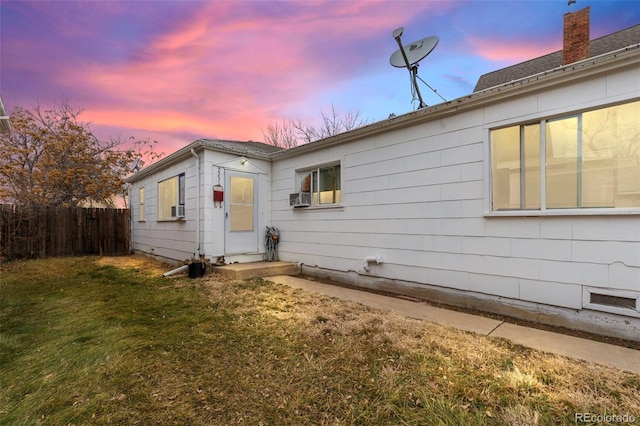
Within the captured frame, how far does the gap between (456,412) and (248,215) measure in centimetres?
630

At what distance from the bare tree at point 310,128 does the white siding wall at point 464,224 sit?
40.1 feet

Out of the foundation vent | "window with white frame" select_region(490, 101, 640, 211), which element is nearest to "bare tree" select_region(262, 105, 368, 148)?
"window with white frame" select_region(490, 101, 640, 211)

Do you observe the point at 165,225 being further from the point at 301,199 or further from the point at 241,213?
the point at 301,199

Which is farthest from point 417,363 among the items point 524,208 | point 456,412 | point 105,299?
point 105,299

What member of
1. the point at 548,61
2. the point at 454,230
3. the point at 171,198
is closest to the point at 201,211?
the point at 171,198

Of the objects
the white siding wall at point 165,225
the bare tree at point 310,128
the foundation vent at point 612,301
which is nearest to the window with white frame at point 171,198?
the white siding wall at point 165,225

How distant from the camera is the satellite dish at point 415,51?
17.6 ft

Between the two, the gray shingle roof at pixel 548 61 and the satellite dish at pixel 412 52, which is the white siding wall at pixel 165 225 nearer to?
the satellite dish at pixel 412 52

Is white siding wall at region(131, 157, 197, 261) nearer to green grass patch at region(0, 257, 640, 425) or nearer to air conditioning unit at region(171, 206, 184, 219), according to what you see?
air conditioning unit at region(171, 206, 184, 219)

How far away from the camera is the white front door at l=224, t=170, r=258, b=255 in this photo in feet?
22.7

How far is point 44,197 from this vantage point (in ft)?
40.7

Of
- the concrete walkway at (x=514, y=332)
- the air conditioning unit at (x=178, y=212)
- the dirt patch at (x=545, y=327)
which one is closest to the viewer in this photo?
the concrete walkway at (x=514, y=332)

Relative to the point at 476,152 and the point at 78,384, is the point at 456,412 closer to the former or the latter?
the point at 78,384

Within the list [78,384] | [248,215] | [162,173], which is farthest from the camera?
[162,173]
